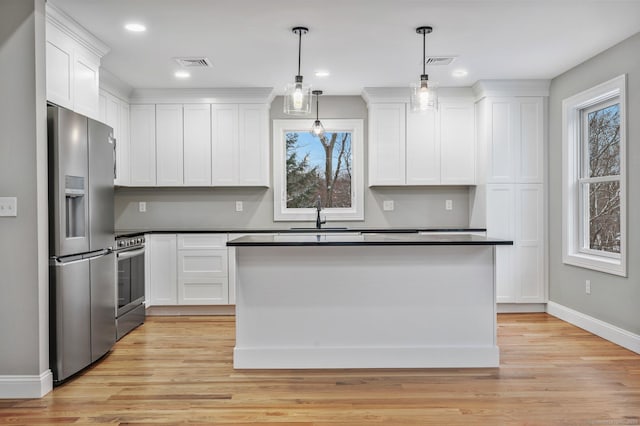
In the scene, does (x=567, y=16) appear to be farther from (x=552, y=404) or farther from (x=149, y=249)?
(x=149, y=249)

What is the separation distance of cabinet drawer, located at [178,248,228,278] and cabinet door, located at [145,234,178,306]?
85mm

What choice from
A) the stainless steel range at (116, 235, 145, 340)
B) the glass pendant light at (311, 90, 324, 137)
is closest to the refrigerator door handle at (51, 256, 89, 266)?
the stainless steel range at (116, 235, 145, 340)

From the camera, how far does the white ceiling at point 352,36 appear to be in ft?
10.5

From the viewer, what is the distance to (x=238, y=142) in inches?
211

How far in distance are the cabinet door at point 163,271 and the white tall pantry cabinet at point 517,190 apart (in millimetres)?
3408

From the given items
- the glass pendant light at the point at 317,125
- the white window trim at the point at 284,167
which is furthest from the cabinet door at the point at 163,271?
the glass pendant light at the point at 317,125

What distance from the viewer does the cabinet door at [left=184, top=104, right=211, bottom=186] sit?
5.34 meters

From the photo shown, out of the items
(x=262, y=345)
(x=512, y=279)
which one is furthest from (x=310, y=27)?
(x=512, y=279)

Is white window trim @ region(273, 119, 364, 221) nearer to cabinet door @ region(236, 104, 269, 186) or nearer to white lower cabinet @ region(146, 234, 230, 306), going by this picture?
cabinet door @ region(236, 104, 269, 186)

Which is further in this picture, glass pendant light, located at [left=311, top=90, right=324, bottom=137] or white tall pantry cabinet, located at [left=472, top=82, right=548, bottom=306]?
glass pendant light, located at [left=311, top=90, right=324, bottom=137]

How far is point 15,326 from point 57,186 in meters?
0.88

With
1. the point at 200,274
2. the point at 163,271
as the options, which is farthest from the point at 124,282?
the point at 200,274

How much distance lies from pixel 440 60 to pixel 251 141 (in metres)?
2.20

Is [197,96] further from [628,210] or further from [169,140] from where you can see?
[628,210]
